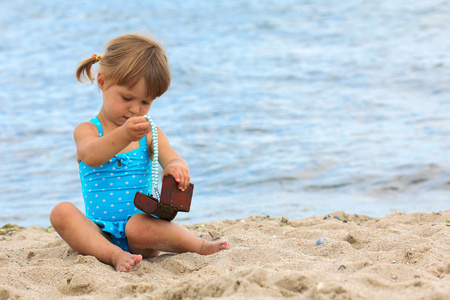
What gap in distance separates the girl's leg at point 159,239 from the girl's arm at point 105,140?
0.40 meters

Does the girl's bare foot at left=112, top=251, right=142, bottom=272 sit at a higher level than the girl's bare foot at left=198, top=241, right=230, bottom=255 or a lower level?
higher

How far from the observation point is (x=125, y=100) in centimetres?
315

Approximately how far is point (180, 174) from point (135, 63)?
711 mm

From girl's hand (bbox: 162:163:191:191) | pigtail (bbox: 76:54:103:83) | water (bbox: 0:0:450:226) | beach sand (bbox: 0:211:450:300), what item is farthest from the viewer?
water (bbox: 0:0:450:226)

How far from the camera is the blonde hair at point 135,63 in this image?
3094 millimetres

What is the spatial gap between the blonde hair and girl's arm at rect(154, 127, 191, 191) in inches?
12.8

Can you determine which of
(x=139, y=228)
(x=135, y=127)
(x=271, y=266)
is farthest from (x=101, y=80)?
(x=271, y=266)

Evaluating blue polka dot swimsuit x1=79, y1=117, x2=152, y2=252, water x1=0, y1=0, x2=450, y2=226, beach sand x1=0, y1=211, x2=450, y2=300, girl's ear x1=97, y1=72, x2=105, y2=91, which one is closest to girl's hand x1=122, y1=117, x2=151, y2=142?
blue polka dot swimsuit x1=79, y1=117, x2=152, y2=252

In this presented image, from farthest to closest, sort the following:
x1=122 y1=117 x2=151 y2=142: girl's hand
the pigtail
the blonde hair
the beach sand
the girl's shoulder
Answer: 1. the pigtail
2. the girl's shoulder
3. the blonde hair
4. x1=122 y1=117 x2=151 y2=142: girl's hand
5. the beach sand

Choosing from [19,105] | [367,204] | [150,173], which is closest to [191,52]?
[19,105]

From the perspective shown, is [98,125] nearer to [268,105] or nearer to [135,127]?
[135,127]

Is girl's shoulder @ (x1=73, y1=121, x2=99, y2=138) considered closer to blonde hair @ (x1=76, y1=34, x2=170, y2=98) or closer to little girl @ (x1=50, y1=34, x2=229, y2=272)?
little girl @ (x1=50, y1=34, x2=229, y2=272)

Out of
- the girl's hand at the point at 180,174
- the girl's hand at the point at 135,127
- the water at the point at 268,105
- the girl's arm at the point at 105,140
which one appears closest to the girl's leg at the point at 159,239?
the girl's hand at the point at 180,174

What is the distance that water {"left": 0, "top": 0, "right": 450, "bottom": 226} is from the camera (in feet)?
18.3
